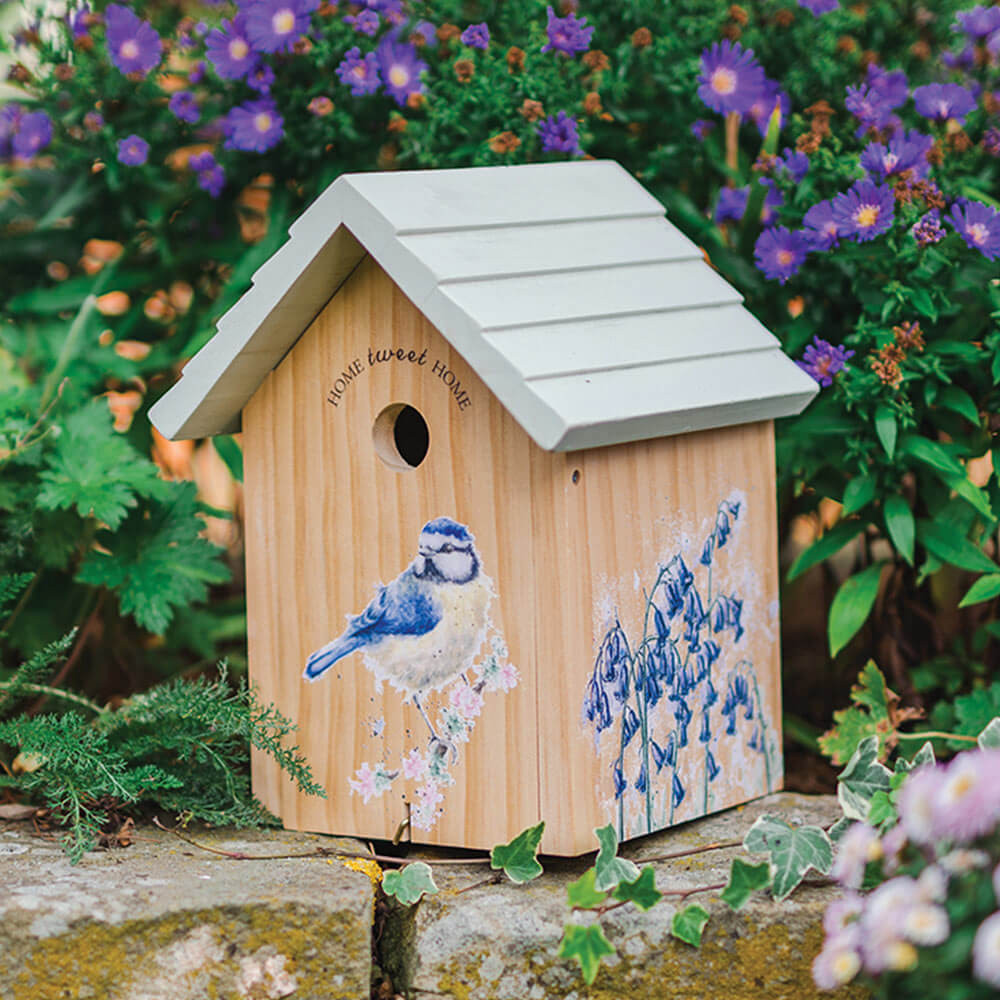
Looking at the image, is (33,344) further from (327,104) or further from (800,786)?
(800,786)

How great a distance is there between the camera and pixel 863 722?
296 cm

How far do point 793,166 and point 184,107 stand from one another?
145 cm

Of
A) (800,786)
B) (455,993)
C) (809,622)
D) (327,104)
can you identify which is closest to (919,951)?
(455,993)

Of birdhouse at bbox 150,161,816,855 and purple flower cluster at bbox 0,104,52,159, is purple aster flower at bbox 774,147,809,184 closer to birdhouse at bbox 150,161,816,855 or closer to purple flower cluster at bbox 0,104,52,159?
birdhouse at bbox 150,161,816,855

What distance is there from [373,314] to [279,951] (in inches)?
41.5

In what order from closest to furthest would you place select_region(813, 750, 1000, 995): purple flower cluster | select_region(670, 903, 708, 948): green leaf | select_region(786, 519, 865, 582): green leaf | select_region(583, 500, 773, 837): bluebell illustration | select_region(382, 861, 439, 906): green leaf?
select_region(813, 750, 1000, 995): purple flower cluster, select_region(670, 903, 708, 948): green leaf, select_region(382, 861, 439, 906): green leaf, select_region(583, 500, 773, 837): bluebell illustration, select_region(786, 519, 865, 582): green leaf

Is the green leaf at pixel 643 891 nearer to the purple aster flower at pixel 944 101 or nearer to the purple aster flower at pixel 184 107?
the purple aster flower at pixel 944 101

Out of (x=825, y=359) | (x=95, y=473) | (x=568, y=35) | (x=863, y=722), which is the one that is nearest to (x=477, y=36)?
(x=568, y=35)

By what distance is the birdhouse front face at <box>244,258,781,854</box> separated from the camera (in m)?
2.38

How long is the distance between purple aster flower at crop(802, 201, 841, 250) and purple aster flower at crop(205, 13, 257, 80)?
4.38 ft

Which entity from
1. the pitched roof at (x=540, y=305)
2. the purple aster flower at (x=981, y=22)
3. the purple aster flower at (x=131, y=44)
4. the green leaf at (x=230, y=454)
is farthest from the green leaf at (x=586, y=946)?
the purple aster flower at (x=131, y=44)

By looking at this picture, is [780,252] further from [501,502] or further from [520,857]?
[520,857]

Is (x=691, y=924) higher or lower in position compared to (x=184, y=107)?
lower

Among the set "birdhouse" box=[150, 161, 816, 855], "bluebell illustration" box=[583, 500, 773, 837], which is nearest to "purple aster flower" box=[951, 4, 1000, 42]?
"birdhouse" box=[150, 161, 816, 855]
